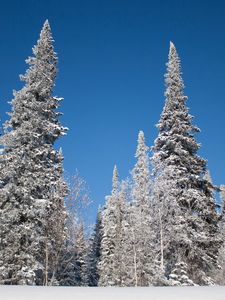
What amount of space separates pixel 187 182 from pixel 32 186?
9740 millimetres

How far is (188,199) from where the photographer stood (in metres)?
22.3

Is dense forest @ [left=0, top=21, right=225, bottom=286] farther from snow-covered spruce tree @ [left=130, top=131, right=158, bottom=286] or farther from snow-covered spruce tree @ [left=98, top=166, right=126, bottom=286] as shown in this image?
snow-covered spruce tree @ [left=98, top=166, right=126, bottom=286]

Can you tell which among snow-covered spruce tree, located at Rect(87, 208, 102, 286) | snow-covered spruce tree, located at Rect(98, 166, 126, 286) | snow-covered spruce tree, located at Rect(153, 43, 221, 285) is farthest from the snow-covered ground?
snow-covered spruce tree, located at Rect(87, 208, 102, 286)

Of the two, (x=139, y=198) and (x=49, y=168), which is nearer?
(x=49, y=168)

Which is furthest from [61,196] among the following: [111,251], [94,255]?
[94,255]

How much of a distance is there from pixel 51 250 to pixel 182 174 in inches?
369

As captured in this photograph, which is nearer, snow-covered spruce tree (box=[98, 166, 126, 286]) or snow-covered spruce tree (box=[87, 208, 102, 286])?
snow-covered spruce tree (box=[98, 166, 126, 286])

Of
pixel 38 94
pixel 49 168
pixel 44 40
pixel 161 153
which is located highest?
pixel 44 40

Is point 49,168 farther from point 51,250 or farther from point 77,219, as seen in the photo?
point 51,250

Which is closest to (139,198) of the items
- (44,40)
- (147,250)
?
(147,250)

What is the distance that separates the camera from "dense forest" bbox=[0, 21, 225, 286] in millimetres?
18906

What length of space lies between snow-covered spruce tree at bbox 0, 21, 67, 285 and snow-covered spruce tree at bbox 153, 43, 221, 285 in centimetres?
695

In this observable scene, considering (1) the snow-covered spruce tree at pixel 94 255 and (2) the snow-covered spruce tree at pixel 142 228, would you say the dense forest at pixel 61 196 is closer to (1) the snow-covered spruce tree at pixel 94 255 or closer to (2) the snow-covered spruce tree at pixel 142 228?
(2) the snow-covered spruce tree at pixel 142 228

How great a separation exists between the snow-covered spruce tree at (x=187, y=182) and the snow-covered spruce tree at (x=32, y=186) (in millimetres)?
6954
